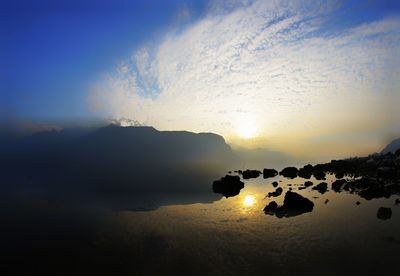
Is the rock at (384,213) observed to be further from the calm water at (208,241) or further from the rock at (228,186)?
the rock at (228,186)

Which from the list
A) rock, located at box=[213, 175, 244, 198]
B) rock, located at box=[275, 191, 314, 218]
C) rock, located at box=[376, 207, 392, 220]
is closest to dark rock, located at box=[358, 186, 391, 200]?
rock, located at box=[376, 207, 392, 220]

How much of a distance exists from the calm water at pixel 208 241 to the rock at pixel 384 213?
2.31 ft

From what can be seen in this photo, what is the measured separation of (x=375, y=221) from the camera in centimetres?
3170

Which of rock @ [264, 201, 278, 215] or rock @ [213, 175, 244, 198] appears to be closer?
rock @ [264, 201, 278, 215]

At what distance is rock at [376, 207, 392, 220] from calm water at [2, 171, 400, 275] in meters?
0.71

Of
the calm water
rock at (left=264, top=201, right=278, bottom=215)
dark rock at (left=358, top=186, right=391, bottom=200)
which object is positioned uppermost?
dark rock at (left=358, top=186, right=391, bottom=200)

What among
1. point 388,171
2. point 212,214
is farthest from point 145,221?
point 388,171

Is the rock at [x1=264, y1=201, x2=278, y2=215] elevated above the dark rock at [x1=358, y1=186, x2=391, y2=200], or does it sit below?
below

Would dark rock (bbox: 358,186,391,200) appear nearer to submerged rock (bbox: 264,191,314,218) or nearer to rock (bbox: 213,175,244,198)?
submerged rock (bbox: 264,191,314,218)

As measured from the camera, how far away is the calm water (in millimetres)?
21109

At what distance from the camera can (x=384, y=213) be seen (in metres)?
33.8

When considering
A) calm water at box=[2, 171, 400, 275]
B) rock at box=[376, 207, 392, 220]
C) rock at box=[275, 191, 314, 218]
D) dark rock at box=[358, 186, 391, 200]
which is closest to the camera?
calm water at box=[2, 171, 400, 275]

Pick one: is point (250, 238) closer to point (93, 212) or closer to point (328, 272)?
point (328, 272)

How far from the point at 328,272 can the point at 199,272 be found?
924 centimetres
